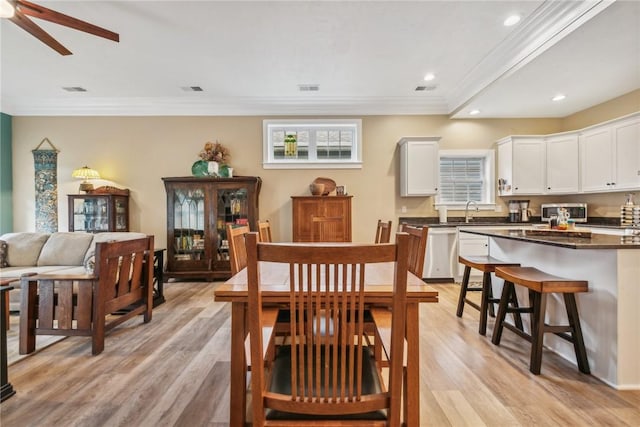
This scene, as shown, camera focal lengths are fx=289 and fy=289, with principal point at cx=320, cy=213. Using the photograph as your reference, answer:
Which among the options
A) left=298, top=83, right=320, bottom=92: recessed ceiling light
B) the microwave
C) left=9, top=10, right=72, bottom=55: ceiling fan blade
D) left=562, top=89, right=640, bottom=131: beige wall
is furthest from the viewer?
the microwave

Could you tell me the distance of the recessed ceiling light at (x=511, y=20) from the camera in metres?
2.65

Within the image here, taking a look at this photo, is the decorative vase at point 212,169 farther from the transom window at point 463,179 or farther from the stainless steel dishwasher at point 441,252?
the transom window at point 463,179

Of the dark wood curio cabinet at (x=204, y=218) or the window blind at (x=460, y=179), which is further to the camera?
the window blind at (x=460, y=179)

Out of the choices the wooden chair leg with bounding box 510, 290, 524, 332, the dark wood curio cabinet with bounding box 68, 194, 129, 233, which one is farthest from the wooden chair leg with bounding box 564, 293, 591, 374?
the dark wood curio cabinet with bounding box 68, 194, 129, 233

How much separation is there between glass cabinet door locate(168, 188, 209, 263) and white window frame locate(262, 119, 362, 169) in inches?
47.6

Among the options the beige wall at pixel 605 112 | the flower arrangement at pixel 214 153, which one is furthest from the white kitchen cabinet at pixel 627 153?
the flower arrangement at pixel 214 153

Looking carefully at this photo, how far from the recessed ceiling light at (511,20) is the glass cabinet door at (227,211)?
365 centimetres

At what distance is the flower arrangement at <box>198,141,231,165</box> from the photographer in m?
4.65

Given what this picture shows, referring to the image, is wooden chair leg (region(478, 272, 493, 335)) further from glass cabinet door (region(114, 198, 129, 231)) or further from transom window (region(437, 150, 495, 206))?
glass cabinet door (region(114, 198, 129, 231))

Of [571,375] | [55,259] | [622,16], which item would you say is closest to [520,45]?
[622,16]

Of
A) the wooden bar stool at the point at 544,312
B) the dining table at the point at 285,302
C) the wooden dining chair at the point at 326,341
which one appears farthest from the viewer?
the wooden bar stool at the point at 544,312

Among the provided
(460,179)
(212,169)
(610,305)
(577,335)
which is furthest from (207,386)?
(460,179)

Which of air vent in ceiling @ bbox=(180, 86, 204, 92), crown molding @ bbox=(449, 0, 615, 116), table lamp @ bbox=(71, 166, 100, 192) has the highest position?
air vent in ceiling @ bbox=(180, 86, 204, 92)

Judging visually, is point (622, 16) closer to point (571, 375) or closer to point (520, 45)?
point (520, 45)
